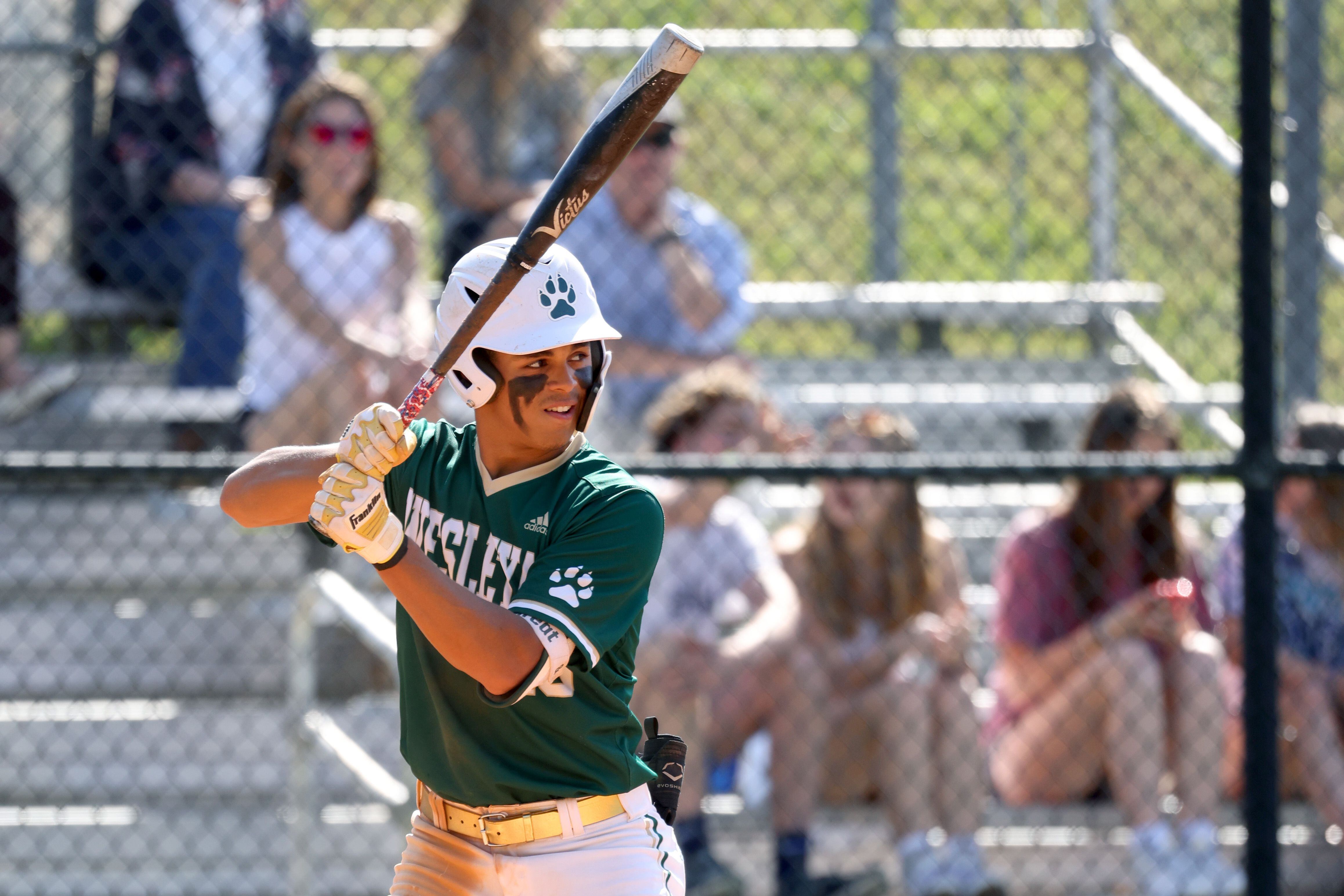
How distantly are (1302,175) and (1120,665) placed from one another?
161 centimetres

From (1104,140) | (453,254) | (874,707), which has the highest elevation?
(1104,140)

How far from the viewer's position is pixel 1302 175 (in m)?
4.36

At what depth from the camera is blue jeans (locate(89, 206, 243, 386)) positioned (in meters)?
4.61

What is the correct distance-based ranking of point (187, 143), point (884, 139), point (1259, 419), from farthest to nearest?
point (884, 139), point (187, 143), point (1259, 419)

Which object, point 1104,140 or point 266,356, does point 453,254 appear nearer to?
point 266,356

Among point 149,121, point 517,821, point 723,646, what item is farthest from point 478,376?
point 149,121

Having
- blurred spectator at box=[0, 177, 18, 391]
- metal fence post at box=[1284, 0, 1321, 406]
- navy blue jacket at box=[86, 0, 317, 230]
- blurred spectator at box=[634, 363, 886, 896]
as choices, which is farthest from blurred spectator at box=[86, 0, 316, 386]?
metal fence post at box=[1284, 0, 1321, 406]

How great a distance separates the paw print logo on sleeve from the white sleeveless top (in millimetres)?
2317

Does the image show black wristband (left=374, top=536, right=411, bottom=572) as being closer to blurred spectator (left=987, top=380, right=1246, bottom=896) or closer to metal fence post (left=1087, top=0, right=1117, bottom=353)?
blurred spectator (left=987, top=380, right=1246, bottom=896)

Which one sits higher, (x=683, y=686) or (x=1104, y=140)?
(x=1104, y=140)

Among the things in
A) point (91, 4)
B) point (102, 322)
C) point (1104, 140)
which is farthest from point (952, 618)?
point (91, 4)

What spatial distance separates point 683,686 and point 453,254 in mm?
1654

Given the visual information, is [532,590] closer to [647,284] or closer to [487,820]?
[487,820]

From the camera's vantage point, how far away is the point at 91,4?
5109 mm
